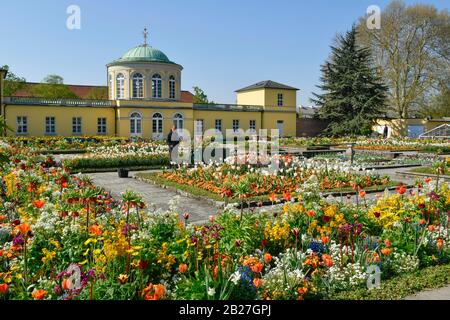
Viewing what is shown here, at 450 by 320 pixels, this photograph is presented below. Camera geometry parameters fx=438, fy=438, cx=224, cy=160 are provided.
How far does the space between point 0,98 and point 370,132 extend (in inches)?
1290

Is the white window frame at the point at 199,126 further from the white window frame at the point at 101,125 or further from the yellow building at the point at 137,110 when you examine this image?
the white window frame at the point at 101,125

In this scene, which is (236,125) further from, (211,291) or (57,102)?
(211,291)

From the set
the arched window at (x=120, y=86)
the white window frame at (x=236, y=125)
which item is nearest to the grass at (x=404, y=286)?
the arched window at (x=120, y=86)

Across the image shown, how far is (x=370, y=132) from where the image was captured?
42656 mm

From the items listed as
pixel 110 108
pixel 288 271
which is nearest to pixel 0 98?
pixel 110 108

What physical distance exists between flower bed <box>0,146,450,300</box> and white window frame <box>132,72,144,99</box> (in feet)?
111

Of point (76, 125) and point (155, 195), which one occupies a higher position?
point (76, 125)

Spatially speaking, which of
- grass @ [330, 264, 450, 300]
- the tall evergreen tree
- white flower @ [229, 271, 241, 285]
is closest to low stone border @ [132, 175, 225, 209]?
grass @ [330, 264, 450, 300]

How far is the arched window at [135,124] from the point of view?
127 feet

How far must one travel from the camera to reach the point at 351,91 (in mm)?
44031

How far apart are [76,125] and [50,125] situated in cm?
212

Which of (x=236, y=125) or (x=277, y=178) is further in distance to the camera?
(x=236, y=125)

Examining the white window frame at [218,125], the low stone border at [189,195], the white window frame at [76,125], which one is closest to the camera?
the low stone border at [189,195]

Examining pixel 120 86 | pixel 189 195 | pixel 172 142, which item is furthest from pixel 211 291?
pixel 120 86
